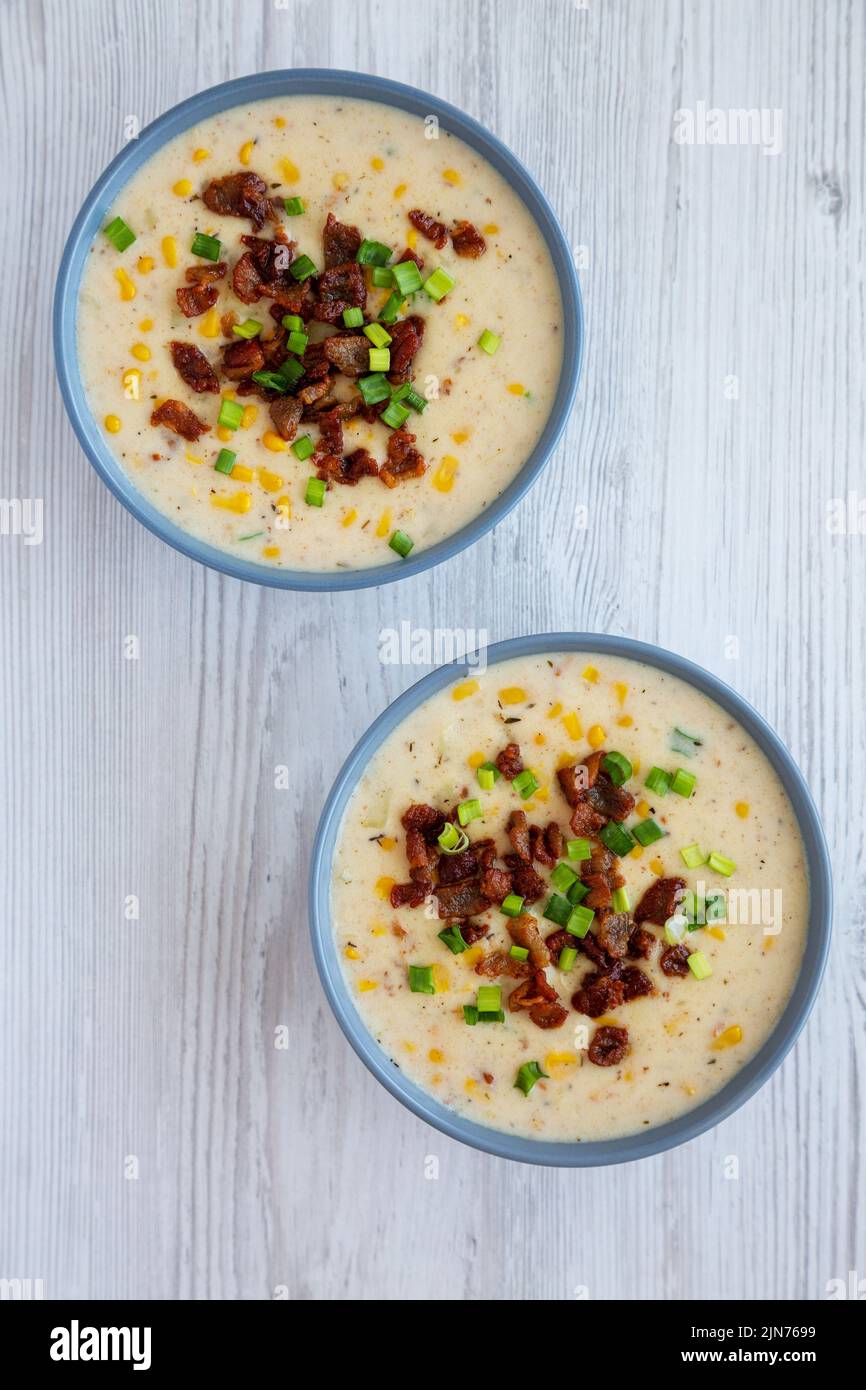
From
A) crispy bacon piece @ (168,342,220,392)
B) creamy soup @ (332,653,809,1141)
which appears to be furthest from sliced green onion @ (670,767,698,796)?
crispy bacon piece @ (168,342,220,392)

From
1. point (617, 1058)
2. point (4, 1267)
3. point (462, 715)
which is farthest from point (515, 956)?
point (4, 1267)

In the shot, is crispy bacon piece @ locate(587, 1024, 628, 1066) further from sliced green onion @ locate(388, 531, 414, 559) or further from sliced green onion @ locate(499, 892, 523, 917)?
sliced green onion @ locate(388, 531, 414, 559)

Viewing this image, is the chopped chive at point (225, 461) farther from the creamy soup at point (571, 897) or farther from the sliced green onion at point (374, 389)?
the creamy soup at point (571, 897)

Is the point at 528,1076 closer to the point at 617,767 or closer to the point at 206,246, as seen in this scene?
the point at 617,767

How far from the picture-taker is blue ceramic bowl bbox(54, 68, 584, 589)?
203 centimetres

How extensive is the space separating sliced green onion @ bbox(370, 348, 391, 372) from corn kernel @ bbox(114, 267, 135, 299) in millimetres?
443

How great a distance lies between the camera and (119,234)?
6.73 ft

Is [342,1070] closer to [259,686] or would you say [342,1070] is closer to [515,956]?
[515,956]

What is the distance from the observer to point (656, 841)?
2.06 metres

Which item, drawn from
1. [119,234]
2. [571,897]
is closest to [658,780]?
[571,897]

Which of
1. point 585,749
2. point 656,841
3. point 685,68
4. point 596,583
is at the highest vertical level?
point 685,68

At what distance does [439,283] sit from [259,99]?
0.47 meters

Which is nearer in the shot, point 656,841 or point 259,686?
point 656,841

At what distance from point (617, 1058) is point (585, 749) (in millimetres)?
555
